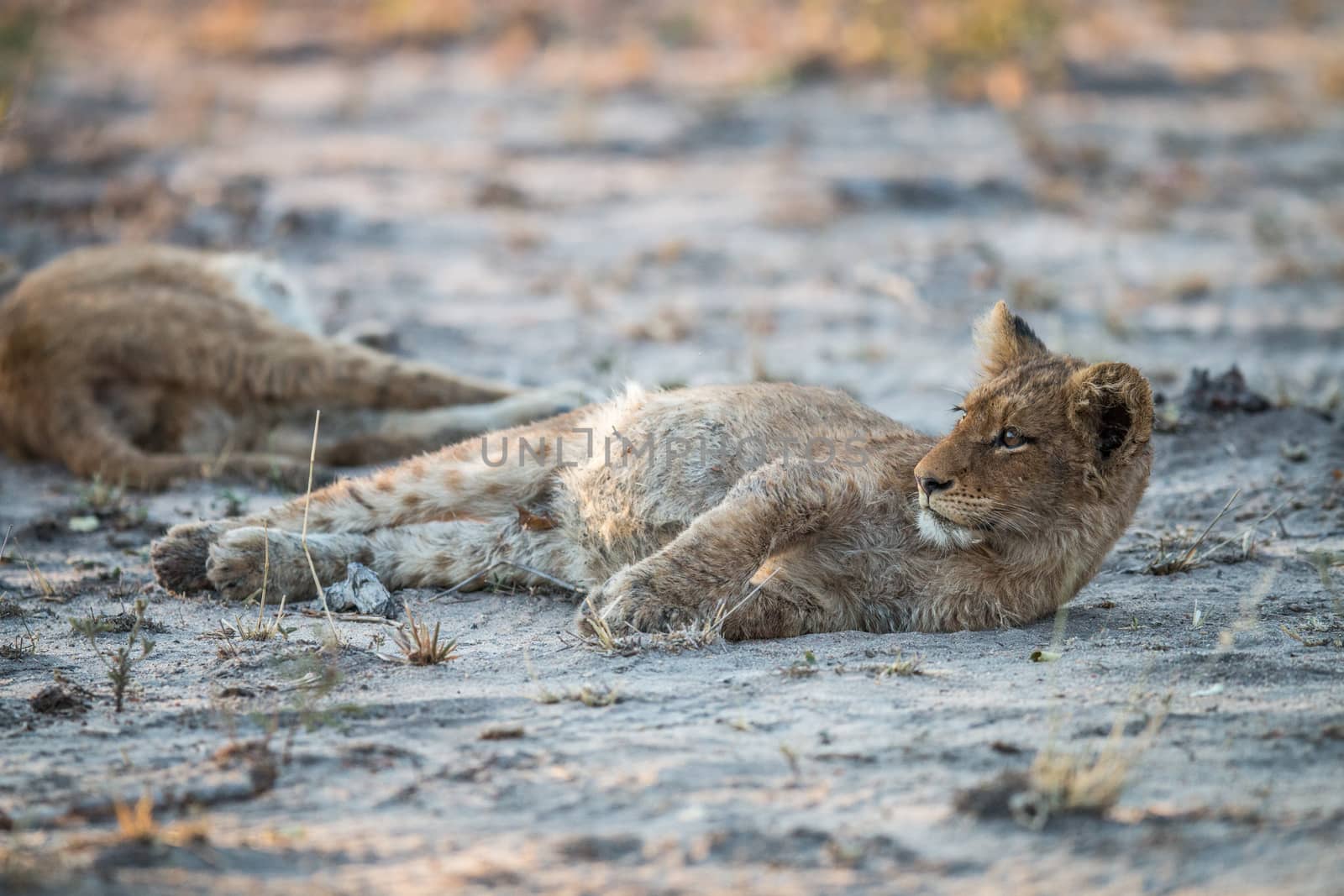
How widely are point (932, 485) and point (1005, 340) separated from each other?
0.74 metres

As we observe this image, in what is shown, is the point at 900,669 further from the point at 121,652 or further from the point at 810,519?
the point at 121,652

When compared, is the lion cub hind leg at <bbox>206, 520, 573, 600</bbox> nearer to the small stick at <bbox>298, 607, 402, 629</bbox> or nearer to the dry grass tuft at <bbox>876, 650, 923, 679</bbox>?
the small stick at <bbox>298, 607, 402, 629</bbox>

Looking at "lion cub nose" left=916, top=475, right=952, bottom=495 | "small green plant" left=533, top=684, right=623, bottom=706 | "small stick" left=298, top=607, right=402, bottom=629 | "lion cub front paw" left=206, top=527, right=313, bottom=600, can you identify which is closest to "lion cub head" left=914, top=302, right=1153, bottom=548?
"lion cub nose" left=916, top=475, right=952, bottom=495

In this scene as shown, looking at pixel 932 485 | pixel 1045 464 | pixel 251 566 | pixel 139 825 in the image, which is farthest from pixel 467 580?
pixel 139 825

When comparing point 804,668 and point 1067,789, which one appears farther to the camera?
point 804,668

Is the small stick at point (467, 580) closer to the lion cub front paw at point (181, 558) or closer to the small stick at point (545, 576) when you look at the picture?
the small stick at point (545, 576)

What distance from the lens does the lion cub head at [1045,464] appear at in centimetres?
389

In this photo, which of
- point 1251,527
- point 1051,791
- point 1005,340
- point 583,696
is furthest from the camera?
point 1251,527

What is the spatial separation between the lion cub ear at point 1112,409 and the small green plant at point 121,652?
2.64 metres

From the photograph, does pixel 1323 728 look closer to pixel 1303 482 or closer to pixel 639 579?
pixel 639 579

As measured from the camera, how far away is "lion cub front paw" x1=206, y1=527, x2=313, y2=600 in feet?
14.9

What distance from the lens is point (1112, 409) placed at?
154 inches

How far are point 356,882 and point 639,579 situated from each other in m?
1.62

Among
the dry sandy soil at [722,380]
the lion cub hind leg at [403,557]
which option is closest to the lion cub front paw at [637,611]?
the dry sandy soil at [722,380]
